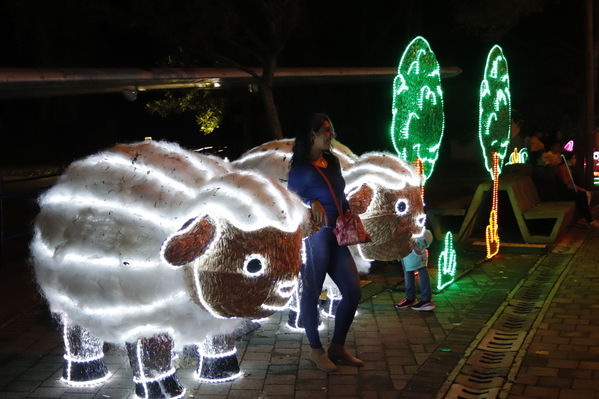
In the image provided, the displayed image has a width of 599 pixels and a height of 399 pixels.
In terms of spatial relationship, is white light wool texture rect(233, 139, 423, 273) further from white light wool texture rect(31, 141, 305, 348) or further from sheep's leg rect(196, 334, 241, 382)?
sheep's leg rect(196, 334, 241, 382)

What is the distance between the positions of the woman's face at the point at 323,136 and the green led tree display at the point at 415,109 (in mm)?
2997

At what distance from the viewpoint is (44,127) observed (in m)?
31.1

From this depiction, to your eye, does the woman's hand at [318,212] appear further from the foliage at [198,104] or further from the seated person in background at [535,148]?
the foliage at [198,104]

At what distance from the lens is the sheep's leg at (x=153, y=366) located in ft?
15.8

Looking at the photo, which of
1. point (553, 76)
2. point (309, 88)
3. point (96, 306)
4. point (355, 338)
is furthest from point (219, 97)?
point (96, 306)

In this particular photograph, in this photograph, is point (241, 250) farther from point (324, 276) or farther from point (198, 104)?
point (198, 104)

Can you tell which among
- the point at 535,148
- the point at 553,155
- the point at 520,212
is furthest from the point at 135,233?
the point at 535,148

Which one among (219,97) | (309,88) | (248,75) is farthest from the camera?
(309,88)

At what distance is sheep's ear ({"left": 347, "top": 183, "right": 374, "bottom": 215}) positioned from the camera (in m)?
5.89

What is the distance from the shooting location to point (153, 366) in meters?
4.84

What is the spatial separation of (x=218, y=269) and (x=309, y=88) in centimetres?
1819

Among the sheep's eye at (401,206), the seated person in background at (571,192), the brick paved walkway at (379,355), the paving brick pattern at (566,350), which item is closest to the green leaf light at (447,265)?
the brick paved walkway at (379,355)

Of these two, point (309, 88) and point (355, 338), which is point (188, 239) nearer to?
point (355, 338)

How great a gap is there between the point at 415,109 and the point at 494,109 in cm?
239
